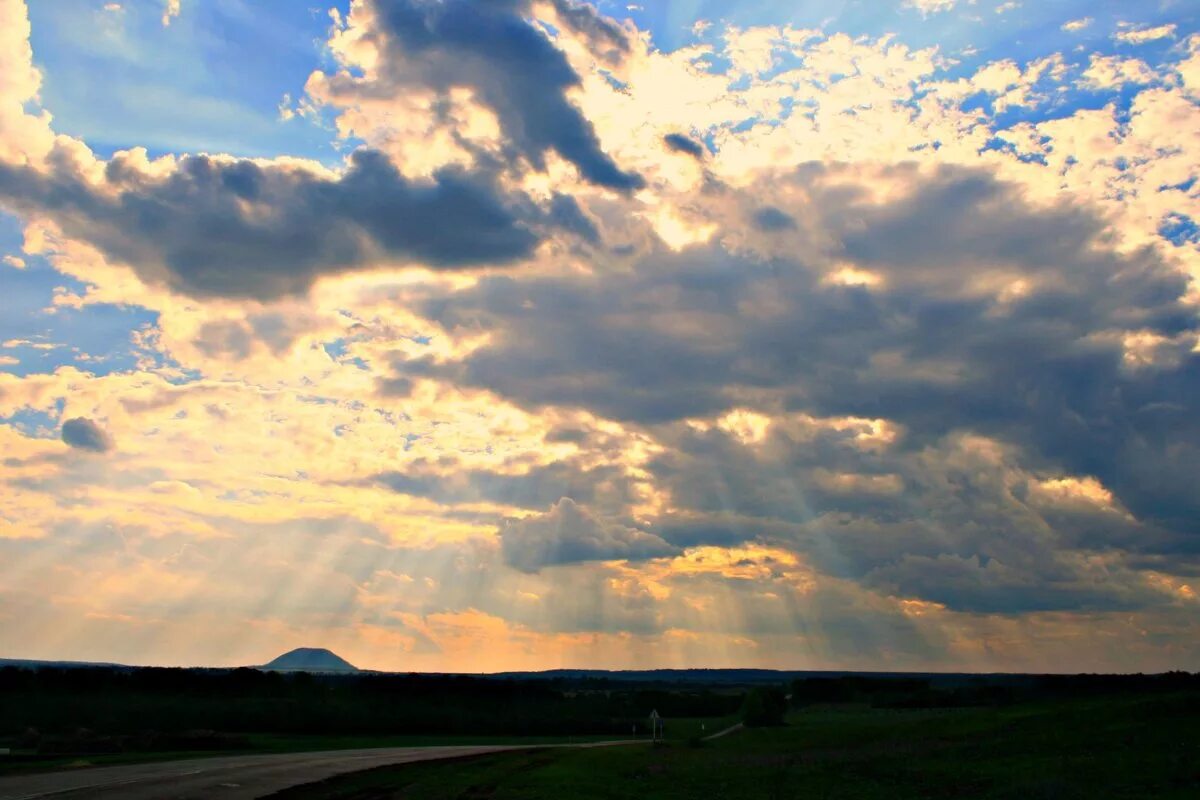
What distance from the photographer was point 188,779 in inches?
1895

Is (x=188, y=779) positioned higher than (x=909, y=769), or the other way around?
(x=188, y=779)

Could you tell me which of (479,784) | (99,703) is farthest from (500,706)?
(479,784)

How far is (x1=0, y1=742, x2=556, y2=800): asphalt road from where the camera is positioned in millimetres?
40250

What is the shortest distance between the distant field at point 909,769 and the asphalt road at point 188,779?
8.96ft

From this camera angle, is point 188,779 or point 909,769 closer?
point 188,779

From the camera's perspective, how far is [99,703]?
139m

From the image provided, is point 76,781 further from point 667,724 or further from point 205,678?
point 205,678

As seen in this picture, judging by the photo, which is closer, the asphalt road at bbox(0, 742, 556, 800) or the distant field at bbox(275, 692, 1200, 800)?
the asphalt road at bbox(0, 742, 556, 800)

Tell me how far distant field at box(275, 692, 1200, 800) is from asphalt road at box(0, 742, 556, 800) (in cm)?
273

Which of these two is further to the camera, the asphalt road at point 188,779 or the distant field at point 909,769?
the distant field at point 909,769

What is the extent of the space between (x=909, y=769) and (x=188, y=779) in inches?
1329

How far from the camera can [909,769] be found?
50188mm

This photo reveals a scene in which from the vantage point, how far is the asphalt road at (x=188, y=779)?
40250 millimetres

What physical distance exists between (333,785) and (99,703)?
11015 centimetres
